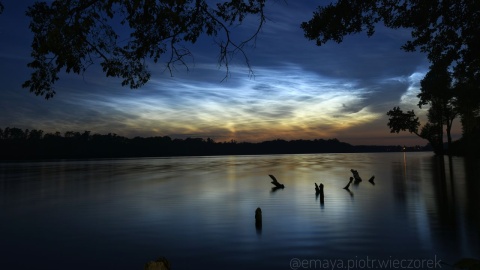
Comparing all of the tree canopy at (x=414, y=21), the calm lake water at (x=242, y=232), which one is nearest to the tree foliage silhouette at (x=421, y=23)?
the tree canopy at (x=414, y=21)

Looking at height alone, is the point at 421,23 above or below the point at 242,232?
above

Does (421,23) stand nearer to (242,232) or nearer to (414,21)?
(414,21)

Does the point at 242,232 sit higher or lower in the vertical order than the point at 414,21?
lower

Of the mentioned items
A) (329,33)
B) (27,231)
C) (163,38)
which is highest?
(329,33)

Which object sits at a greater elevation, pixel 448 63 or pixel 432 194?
pixel 448 63

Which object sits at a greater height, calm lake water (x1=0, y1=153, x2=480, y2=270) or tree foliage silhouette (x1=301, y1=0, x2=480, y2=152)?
tree foliage silhouette (x1=301, y1=0, x2=480, y2=152)

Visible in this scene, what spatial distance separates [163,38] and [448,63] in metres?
20.5

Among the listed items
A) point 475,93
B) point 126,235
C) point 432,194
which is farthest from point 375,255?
point 475,93

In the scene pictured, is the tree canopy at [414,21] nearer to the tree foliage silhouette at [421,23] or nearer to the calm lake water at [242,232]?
the tree foliage silhouette at [421,23]

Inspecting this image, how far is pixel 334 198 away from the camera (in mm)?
27500

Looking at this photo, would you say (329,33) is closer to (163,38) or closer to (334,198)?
(163,38)

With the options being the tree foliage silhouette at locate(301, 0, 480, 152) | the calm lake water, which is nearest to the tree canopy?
the tree foliage silhouette at locate(301, 0, 480, 152)

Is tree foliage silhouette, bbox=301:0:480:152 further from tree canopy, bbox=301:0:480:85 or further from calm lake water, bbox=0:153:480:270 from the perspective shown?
calm lake water, bbox=0:153:480:270

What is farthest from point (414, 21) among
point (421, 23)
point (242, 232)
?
point (242, 232)
